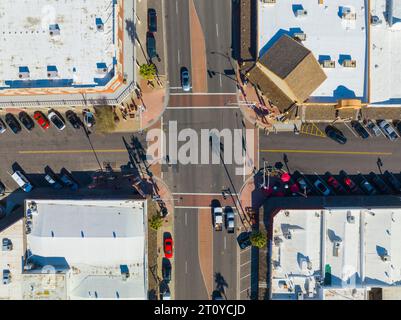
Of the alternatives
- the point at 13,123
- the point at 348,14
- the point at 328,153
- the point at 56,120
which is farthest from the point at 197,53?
the point at 13,123

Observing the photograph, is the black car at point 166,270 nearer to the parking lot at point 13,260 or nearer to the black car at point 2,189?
the parking lot at point 13,260

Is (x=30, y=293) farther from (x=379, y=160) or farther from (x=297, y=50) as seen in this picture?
(x=379, y=160)

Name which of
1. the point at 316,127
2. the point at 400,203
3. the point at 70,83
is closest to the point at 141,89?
the point at 70,83

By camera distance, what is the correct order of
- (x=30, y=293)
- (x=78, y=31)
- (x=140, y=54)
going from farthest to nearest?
(x=140, y=54) → (x=30, y=293) → (x=78, y=31)

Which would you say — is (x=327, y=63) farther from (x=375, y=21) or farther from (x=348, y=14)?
(x=375, y=21)

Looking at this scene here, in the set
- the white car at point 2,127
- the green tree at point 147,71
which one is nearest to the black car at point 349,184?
the green tree at point 147,71

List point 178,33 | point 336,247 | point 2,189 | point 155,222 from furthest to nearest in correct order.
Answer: point 2,189, point 178,33, point 155,222, point 336,247

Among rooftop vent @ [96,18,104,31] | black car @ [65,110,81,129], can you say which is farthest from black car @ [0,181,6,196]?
rooftop vent @ [96,18,104,31]
